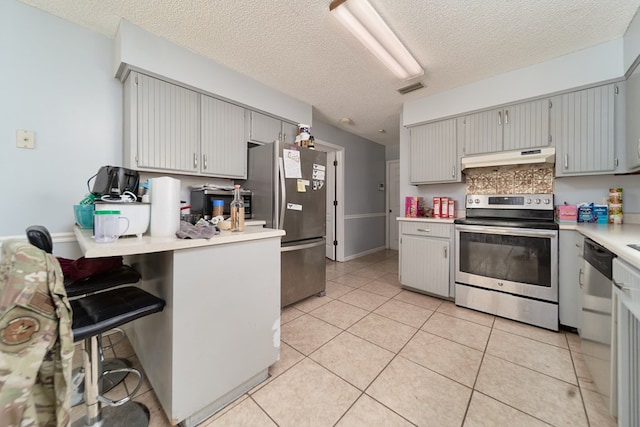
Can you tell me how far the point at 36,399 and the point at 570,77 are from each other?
3837 millimetres

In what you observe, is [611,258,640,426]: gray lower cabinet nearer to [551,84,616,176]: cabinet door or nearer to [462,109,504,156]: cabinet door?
[551,84,616,176]: cabinet door

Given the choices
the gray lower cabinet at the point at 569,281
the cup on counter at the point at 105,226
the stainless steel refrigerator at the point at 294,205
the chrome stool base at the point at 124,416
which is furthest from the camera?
the stainless steel refrigerator at the point at 294,205

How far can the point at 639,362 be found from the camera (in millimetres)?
926

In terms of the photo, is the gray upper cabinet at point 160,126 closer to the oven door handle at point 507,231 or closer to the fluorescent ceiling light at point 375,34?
the fluorescent ceiling light at point 375,34

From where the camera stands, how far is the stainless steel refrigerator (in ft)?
7.66

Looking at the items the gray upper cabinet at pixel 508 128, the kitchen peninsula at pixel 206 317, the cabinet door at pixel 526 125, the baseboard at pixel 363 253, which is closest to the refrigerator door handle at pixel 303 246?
the kitchen peninsula at pixel 206 317

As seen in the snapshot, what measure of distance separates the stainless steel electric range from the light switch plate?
12.0ft

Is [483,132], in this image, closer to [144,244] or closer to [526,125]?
[526,125]

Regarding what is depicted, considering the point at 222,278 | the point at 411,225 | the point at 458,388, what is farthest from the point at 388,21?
the point at 458,388

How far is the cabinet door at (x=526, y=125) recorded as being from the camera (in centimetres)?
228

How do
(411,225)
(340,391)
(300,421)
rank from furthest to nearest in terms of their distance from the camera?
(411,225) < (340,391) < (300,421)

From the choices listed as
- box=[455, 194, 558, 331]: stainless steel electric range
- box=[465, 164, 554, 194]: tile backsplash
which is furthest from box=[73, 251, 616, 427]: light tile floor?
box=[465, 164, 554, 194]: tile backsplash

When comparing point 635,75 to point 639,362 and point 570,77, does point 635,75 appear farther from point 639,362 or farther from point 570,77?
point 639,362

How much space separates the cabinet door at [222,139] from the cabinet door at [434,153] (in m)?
2.14
